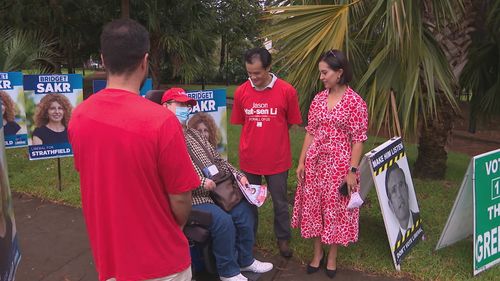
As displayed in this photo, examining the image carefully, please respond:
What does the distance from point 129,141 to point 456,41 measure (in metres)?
5.49

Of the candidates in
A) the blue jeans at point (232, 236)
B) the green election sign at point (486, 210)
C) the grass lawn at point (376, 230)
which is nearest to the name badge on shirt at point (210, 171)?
the blue jeans at point (232, 236)

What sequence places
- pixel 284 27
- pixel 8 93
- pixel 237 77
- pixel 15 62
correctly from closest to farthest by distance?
pixel 284 27
pixel 8 93
pixel 15 62
pixel 237 77

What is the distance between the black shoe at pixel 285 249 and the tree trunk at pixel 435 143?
3127 mm

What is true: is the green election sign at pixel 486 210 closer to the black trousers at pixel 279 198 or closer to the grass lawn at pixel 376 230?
the grass lawn at pixel 376 230

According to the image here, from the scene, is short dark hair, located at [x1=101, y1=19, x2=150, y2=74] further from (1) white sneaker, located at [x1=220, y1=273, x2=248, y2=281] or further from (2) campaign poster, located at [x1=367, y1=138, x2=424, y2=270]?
(2) campaign poster, located at [x1=367, y1=138, x2=424, y2=270]

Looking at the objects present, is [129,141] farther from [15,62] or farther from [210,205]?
[15,62]

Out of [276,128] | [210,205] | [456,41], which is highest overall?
[456,41]

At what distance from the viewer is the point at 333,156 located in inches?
137

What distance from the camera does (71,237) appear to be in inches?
176

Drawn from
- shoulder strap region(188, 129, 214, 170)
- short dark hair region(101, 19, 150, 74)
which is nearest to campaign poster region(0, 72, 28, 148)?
shoulder strap region(188, 129, 214, 170)

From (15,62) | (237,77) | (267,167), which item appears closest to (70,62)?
(15,62)

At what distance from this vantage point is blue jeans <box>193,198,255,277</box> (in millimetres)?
3244

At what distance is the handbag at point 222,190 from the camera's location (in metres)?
3.41

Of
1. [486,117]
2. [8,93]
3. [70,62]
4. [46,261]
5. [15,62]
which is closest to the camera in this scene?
[46,261]
